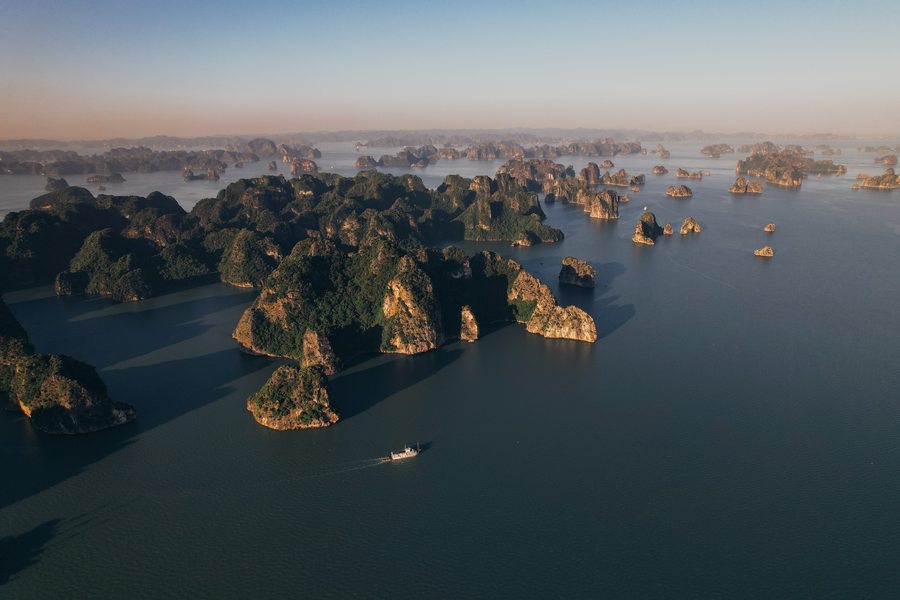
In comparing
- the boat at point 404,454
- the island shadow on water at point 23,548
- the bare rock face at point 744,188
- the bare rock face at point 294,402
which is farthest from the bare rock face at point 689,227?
the island shadow on water at point 23,548

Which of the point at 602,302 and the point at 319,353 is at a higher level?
the point at 319,353

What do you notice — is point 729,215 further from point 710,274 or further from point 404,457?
point 404,457

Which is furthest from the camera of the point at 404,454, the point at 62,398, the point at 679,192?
the point at 679,192

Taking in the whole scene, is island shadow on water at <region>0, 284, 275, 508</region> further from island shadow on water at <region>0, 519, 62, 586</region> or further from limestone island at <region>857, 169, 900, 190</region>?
limestone island at <region>857, 169, 900, 190</region>

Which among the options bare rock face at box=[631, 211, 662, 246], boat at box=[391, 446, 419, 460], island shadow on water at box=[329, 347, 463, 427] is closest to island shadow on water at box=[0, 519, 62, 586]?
island shadow on water at box=[329, 347, 463, 427]

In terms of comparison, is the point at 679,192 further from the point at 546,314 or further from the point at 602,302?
the point at 546,314

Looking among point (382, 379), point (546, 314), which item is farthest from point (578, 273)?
point (382, 379)

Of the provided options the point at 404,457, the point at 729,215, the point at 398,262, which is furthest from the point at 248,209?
the point at 729,215
